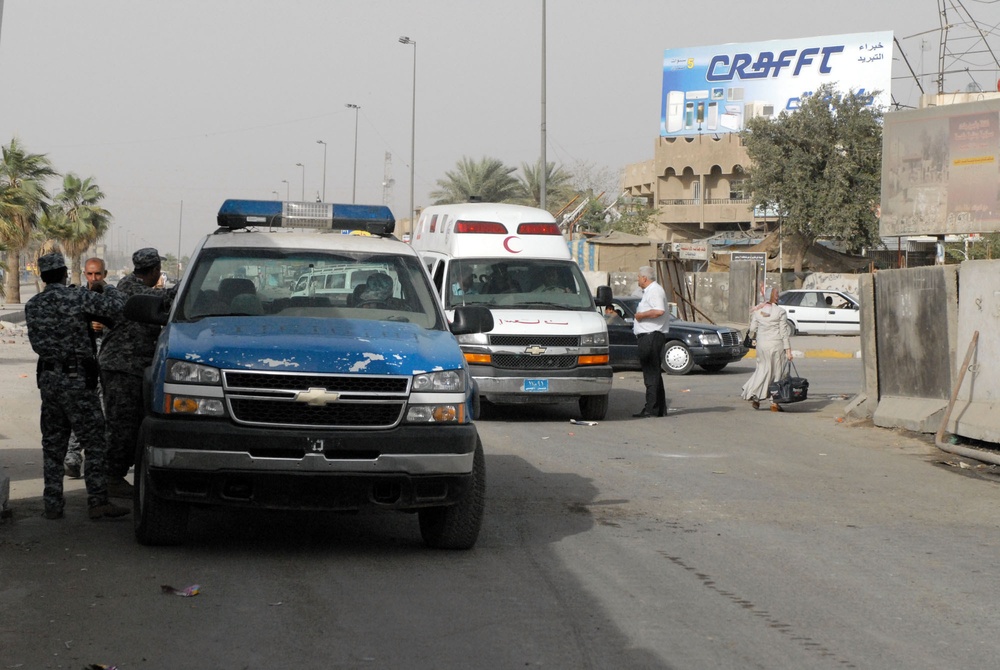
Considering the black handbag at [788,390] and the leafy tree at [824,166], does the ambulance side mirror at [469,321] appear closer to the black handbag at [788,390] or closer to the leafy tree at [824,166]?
the black handbag at [788,390]

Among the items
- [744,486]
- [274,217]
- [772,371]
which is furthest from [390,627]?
[772,371]

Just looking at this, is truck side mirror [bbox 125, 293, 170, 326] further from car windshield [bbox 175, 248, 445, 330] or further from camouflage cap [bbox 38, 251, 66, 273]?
camouflage cap [bbox 38, 251, 66, 273]

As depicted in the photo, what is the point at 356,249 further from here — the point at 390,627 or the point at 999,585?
the point at 999,585

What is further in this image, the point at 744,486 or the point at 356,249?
the point at 744,486

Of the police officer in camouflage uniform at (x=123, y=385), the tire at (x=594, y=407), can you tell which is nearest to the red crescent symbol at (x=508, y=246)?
the tire at (x=594, y=407)

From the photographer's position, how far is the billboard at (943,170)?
1808 cm

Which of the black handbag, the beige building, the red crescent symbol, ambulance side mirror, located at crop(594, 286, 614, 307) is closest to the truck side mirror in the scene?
ambulance side mirror, located at crop(594, 286, 614, 307)

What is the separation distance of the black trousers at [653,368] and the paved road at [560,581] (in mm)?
4368

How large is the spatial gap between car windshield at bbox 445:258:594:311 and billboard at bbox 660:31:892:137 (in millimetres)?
47319

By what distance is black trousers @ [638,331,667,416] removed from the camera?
1527 cm

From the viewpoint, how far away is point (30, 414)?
14.7 metres

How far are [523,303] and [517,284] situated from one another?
1.13 feet

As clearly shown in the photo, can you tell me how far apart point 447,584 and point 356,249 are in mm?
2721

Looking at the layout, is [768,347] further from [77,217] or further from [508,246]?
[77,217]
